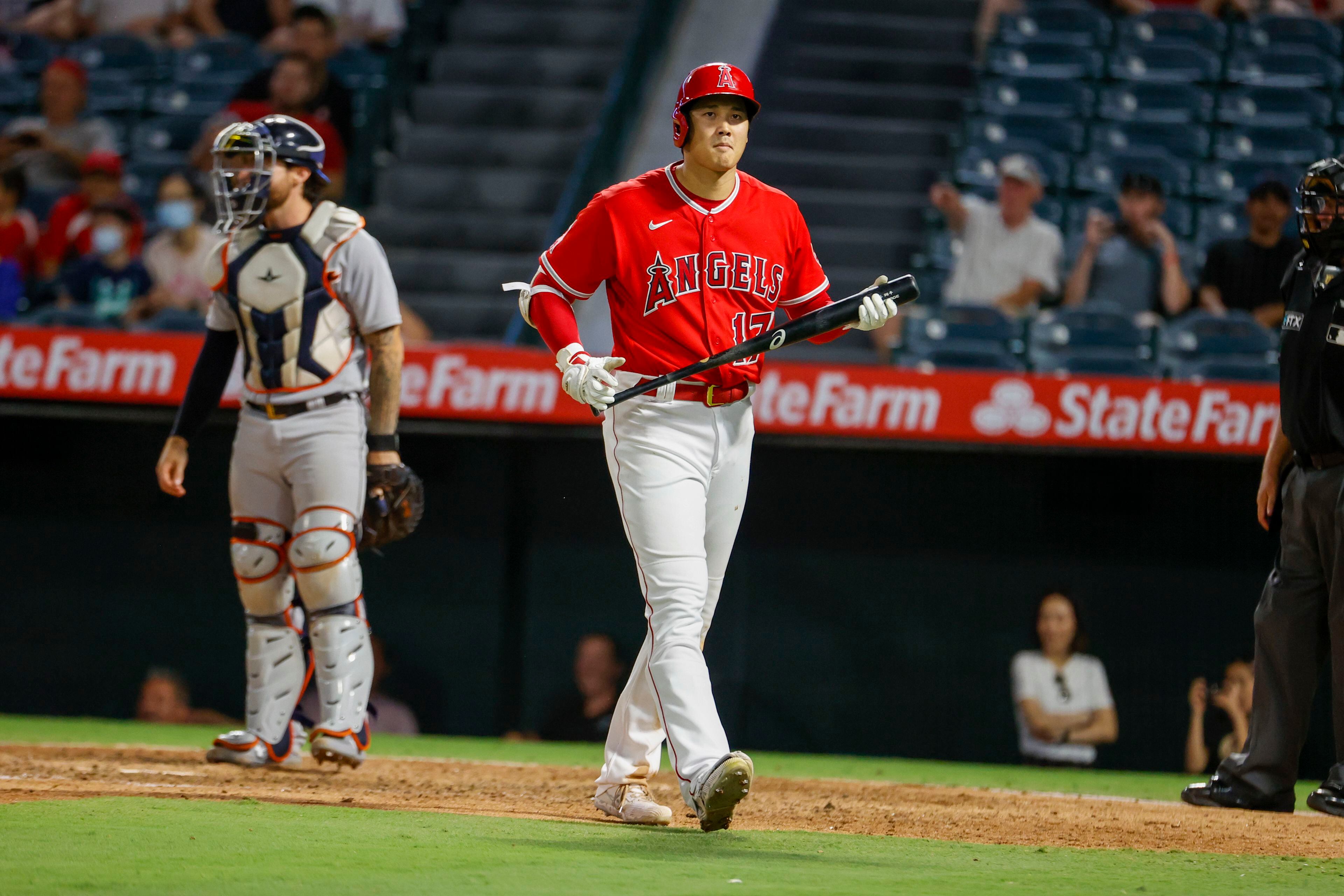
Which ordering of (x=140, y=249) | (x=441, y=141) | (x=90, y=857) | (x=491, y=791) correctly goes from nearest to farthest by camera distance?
(x=90, y=857) < (x=491, y=791) < (x=140, y=249) < (x=441, y=141)

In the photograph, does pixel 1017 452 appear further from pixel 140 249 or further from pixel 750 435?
pixel 140 249

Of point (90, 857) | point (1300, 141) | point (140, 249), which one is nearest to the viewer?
point (90, 857)

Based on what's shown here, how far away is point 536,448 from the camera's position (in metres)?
7.77

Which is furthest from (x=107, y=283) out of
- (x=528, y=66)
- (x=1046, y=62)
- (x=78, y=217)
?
(x=1046, y=62)

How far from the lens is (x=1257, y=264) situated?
26.6 feet

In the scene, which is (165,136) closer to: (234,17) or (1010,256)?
(234,17)

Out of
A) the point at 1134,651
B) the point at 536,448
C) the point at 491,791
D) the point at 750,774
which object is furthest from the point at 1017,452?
the point at 750,774

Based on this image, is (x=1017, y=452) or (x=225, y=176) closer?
(x=225, y=176)

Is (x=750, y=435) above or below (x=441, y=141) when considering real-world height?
below

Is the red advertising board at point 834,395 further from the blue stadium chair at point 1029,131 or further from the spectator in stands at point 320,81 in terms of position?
the blue stadium chair at point 1029,131

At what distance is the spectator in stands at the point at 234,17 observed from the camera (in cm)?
1119

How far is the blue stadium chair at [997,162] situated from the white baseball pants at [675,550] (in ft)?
19.6

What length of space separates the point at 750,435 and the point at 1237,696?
13.2 ft

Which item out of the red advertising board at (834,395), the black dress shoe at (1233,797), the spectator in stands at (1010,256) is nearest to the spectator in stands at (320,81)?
the red advertising board at (834,395)
